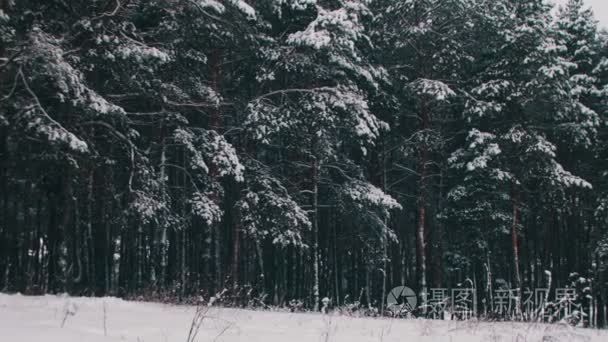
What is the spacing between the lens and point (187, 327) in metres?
6.12

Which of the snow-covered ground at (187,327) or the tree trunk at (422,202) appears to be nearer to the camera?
the snow-covered ground at (187,327)

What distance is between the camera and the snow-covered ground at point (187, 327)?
5070 mm

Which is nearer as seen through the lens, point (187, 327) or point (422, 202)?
point (187, 327)

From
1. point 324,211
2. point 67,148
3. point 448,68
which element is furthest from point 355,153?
point 67,148

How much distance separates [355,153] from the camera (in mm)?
23375

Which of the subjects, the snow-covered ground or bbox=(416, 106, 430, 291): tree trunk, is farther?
bbox=(416, 106, 430, 291): tree trunk

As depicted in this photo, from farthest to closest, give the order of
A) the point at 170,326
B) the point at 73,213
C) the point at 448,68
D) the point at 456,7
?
the point at 448,68
the point at 456,7
the point at 73,213
the point at 170,326

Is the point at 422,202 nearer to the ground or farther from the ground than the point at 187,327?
farther from the ground

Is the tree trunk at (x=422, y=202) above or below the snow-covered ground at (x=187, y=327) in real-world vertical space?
above

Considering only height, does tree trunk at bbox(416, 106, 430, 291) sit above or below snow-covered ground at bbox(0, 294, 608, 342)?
above

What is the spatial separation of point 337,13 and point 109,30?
6.38 metres

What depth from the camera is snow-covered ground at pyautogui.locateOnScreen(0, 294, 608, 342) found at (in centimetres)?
507

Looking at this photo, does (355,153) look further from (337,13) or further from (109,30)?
(109,30)

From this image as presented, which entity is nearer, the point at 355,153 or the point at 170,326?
the point at 170,326
